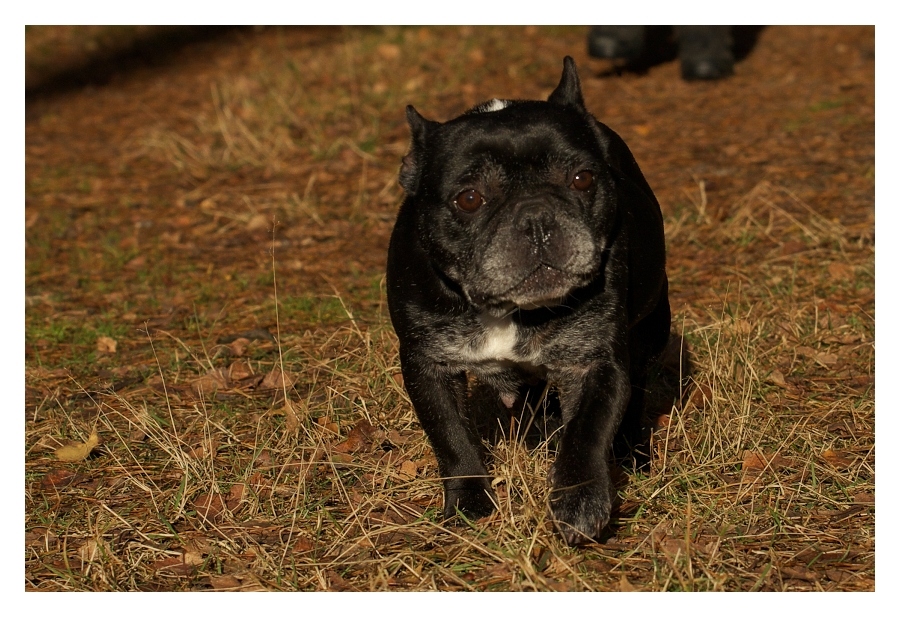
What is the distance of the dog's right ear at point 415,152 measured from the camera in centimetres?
472

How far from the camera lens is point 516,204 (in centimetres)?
432

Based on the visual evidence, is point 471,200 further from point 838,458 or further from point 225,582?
point 838,458

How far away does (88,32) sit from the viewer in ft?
51.5

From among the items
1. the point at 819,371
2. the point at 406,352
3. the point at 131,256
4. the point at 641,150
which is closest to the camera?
the point at 406,352

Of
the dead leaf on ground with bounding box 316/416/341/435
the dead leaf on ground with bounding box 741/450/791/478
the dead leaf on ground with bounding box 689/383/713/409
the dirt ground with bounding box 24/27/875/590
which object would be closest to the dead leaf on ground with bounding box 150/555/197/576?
the dirt ground with bounding box 24/27/875/590

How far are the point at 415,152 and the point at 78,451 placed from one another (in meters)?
2.16

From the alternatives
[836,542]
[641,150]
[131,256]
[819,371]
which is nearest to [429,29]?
[641,150]

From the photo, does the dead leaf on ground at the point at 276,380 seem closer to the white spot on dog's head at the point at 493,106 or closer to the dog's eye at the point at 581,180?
the white spot on dog's head at the point at 493,106

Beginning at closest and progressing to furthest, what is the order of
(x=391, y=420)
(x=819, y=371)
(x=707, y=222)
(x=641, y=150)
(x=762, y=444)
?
1. (x=762, y=444)
2. (x=391, y=420)
3. (x=819, y=371)
4. (x=707, y=222)
5. (x=641, y=150)

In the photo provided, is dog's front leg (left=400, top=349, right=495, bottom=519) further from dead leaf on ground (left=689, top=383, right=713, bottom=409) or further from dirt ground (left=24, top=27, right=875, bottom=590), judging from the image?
dead leaf on ground (left=689, top=383, right=713, bottom=409)

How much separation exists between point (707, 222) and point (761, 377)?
2.81 metres

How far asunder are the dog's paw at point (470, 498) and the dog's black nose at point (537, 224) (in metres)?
1.03

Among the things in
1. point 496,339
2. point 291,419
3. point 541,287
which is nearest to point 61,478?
point 291,419

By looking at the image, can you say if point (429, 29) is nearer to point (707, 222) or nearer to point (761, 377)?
point (707, 222)
